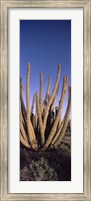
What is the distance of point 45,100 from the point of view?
84.8 inches

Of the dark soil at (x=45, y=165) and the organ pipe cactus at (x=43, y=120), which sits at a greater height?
the organ pipe cactus at (x=43, y=120)

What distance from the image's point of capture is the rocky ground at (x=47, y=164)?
2.13m

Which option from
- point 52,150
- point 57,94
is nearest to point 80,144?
point 52,150

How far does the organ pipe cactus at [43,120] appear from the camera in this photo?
2137 millimetres

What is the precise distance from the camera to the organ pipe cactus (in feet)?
7.01

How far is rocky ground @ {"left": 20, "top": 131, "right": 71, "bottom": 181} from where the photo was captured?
6.99 ft

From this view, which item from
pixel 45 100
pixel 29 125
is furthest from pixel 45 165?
pixel 45 100

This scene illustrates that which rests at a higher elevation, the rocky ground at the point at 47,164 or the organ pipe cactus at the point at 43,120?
the organ pipe cactus at the point at 43,120

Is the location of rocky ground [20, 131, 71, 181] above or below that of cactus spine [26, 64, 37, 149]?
below

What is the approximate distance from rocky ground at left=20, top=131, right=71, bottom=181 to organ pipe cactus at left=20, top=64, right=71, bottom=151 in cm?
5

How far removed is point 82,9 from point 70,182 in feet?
3.73

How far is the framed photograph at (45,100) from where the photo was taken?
6.86 ft

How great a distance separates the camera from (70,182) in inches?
83.0

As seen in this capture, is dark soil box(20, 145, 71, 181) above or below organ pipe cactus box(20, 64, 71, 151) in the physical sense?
below
